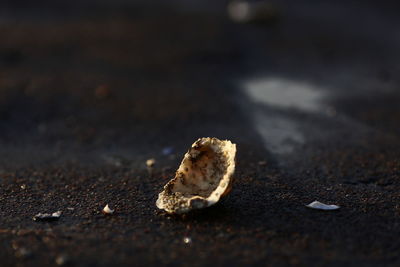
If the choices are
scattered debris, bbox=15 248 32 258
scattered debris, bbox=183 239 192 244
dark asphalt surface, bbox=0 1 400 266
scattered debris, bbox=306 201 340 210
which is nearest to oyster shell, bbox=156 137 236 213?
dark asphalt surface, bbox=0 1 400 266

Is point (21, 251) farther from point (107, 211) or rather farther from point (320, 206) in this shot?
point (320, 206)

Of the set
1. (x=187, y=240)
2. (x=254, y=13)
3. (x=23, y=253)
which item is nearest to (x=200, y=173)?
(x=187, y=240)

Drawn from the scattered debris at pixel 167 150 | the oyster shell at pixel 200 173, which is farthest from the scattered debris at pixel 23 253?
the scattered debris at pixel 167 150

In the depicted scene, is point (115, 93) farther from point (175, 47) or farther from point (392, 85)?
point (392, 85)

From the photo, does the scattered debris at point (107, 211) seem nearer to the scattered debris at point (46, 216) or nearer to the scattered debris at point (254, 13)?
the scattered debris at point (46, 216)

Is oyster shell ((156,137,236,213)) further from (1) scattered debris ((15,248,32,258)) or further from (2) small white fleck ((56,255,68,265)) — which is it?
(1) scattered debris ((15,248,32,258))

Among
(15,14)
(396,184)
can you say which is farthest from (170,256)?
(15,14)

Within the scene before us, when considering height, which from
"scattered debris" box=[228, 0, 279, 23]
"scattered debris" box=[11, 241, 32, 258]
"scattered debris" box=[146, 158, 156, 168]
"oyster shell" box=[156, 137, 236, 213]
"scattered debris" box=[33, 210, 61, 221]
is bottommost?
"scattered debris" box=[33, 210, 61, 221]
